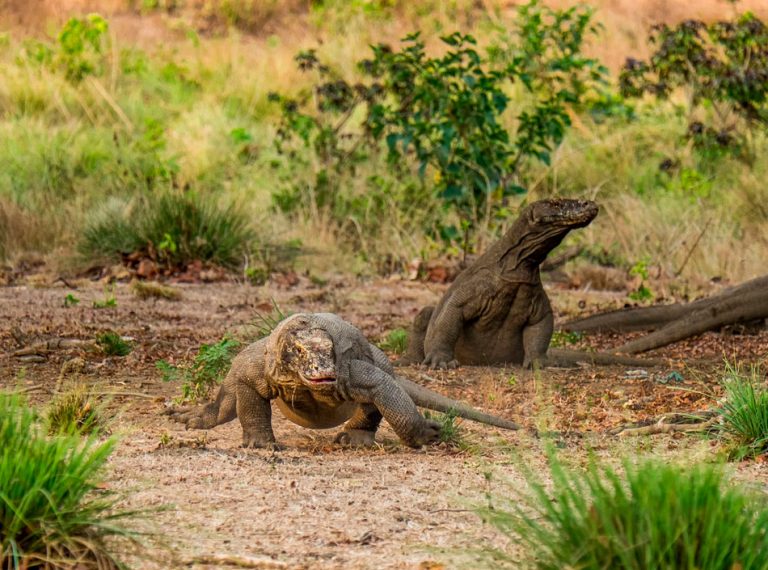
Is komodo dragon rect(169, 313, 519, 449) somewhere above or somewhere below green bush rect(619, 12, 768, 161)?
below

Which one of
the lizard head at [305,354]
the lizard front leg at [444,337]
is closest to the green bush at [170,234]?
the lizard front leg at [444,337]

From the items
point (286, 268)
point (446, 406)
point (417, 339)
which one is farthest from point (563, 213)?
point (286, 268)

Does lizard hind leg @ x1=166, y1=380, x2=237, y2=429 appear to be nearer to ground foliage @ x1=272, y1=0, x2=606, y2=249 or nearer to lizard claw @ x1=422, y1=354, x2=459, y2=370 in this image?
lizard claw @ x1=422, y1=354, x2=459, y2=370

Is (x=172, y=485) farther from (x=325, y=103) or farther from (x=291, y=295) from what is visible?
(x=325, y=103)

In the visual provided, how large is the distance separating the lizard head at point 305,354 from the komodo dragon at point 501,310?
8.51ft

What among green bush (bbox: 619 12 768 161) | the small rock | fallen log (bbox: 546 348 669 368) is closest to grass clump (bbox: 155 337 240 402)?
fallen log (bbox: 546 348 669 368)

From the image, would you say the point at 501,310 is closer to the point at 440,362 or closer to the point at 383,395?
the point at 440,362

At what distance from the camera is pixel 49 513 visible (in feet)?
10.6

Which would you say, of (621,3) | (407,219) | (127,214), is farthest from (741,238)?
(621,3)

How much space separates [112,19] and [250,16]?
2695 mm

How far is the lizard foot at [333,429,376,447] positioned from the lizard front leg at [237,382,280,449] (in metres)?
0.27

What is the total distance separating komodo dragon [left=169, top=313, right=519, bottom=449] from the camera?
15.7 ft

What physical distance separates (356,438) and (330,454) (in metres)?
0.21

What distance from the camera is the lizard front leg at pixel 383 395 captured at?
5004 mm
